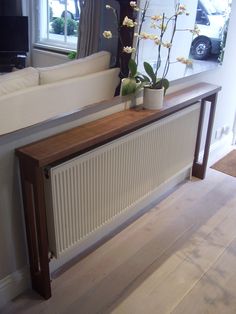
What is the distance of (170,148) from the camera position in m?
2.22

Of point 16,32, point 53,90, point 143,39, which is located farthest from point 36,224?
point 16,32

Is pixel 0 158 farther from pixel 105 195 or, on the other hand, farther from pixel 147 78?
pixel 147 78

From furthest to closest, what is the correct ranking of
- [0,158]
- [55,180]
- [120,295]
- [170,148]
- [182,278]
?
[170,148]
[182,278]
[120,295]
[55,180]
[0,158]

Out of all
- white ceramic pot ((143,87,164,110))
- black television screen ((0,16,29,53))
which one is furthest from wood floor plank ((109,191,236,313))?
black television screen ((0,16,29,53))

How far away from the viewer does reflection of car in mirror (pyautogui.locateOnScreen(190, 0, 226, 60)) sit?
2342 millimetres

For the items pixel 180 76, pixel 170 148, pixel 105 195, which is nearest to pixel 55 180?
pixel 105 195

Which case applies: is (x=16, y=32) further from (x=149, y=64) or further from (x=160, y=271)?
(x=160, y=271)

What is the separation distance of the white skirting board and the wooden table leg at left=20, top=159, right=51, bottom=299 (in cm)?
4

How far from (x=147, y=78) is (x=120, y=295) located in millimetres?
1236

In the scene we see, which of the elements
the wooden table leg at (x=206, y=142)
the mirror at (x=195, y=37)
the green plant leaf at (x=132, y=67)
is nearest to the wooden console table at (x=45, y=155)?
the green plant leaf at (x=132, y=67)

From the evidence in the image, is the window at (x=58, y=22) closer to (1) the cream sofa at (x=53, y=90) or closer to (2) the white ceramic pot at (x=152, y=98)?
(1) the cream sofa at (x=53, y=90)

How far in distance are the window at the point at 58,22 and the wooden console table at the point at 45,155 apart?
1.84 feet

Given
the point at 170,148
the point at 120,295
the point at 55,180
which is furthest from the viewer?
the point at 170,148

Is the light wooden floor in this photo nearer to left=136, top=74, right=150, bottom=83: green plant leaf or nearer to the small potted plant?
the small potted plant
